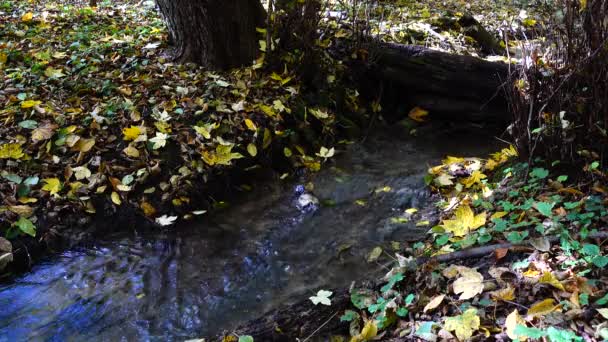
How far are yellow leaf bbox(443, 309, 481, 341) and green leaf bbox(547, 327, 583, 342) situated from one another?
0.94ft

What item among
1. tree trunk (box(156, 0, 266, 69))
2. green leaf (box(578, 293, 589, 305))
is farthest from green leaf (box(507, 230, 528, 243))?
tree trunk (box(156, 0, 266, 69))

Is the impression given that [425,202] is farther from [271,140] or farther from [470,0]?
[470,0]

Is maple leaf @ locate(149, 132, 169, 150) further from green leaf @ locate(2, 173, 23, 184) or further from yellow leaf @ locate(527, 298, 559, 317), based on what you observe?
yellow leaf @ locate(527, 298, 559, 317)

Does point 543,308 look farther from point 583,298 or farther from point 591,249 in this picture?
point 591,249

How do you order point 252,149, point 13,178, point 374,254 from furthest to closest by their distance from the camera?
point 252,149 → point 13,178 → point 374,254

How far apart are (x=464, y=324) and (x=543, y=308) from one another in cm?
33

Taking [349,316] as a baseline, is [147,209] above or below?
above

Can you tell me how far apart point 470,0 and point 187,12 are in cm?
566

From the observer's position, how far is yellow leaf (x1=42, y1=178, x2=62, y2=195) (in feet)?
10.8

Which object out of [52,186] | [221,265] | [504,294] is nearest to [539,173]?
[504,294]

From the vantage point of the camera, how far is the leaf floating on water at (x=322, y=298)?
248 centimetres

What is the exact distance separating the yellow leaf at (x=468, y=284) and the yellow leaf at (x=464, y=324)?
0.44ft

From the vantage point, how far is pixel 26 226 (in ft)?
10.2

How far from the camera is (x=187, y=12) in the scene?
14.6 feet
